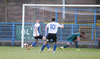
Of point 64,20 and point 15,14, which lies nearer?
point 64,20

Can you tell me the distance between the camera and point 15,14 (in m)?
22.1

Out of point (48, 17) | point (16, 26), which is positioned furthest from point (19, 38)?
point (48, 17)

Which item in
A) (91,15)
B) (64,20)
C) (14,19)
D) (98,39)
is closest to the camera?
(98,39)

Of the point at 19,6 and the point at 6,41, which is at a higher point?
the point at 19,6

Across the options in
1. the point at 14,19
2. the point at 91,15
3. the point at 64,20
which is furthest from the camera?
the point at 14,19

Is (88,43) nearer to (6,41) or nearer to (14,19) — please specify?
(6,41)

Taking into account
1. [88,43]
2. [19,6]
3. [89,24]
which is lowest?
[88,43]

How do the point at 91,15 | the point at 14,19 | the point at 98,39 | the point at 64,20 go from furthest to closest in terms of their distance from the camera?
the point at 14,19 < the point at 64,20 < the point at 91,15 < the point at 98,39

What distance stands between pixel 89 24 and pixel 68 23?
1465mm

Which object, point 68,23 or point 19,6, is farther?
point 19,6

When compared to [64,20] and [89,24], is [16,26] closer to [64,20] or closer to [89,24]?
[64,20]

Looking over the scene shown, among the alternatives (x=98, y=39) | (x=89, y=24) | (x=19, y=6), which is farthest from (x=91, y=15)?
(x=19, y=6)

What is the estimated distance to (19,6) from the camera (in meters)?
22.2

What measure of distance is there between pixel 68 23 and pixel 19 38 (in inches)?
138
